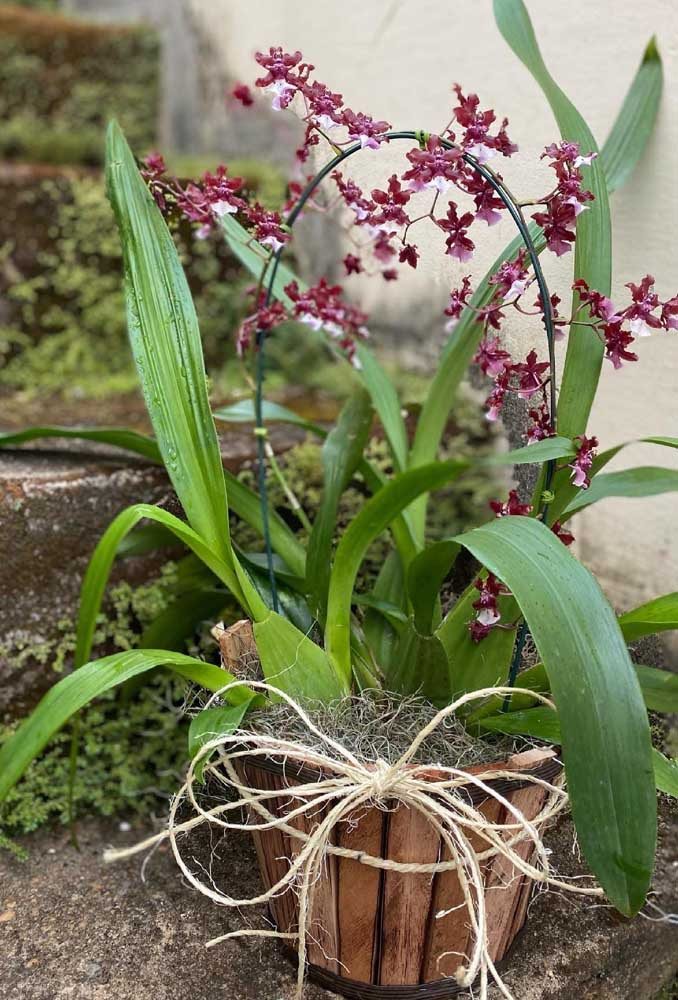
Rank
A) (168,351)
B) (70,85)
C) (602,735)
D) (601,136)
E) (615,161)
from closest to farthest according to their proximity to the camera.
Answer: (602,735) < (168,351) < (615,161) < (601,136) < (70,85)

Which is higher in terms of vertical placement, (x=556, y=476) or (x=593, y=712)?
(x=556, y=476)

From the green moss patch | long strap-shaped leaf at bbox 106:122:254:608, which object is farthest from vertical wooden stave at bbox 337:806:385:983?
the green moss patch

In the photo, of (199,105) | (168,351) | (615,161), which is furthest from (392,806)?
(199,105)

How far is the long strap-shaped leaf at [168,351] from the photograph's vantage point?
1094mm

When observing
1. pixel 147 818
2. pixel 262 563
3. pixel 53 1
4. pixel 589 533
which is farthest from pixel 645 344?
pixel 53 1

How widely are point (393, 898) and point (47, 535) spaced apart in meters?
0.77

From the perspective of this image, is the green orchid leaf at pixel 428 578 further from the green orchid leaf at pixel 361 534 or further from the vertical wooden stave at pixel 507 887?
the vertical wooden stave at pixel 507 887

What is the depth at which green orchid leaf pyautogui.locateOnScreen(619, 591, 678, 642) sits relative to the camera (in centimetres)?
97

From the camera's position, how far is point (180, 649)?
1428mm

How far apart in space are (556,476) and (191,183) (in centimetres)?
58

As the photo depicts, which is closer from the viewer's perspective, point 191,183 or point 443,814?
point 443,814

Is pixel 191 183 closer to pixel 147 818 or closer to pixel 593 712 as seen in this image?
pixel 593 712

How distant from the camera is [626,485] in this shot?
43.7 inches

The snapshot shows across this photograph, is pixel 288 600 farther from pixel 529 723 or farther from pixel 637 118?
pixel 637 118
